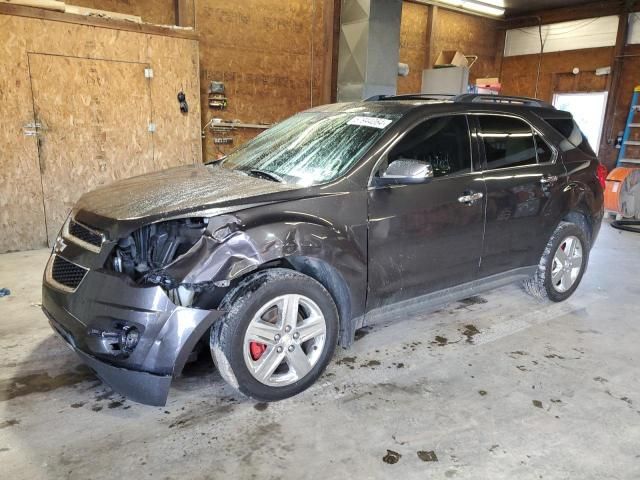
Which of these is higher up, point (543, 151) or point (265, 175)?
point (543, 151)

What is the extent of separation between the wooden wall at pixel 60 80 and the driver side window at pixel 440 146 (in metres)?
3.84

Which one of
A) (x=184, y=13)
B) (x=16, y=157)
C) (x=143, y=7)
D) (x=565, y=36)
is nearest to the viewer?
(x=16, y=157)

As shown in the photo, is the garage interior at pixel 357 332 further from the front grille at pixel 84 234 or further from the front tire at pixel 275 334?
the front grille at pixel 84 234

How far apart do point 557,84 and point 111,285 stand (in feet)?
36.6

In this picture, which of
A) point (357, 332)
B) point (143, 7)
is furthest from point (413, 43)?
point (357, 332)

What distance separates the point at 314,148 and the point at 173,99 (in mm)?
3581

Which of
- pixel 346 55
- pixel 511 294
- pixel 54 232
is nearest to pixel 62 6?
pixel 54 232

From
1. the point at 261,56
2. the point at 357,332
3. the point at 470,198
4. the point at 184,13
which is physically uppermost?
the point at 184,13

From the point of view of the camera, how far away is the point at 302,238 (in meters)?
2.41

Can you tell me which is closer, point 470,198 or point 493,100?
point 470,198

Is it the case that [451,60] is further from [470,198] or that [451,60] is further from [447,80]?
[470,198]

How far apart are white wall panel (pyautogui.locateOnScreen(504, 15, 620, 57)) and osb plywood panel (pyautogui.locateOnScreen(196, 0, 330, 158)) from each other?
230 inches

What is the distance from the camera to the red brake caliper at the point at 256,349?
2.45 meters

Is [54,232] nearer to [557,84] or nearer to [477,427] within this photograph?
[477,427]
